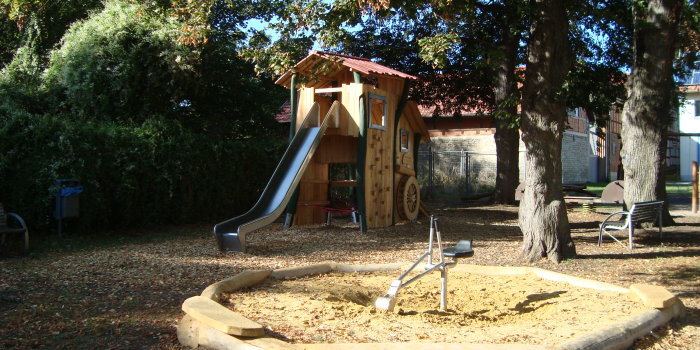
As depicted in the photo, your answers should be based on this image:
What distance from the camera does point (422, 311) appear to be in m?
5.76

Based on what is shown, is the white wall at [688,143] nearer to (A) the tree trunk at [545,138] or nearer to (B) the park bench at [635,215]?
(B) the park bench at [635,215]

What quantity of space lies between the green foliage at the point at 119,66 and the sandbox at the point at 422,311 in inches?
346

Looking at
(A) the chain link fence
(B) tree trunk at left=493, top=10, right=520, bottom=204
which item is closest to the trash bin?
(B) tree trunk at left=493, top=10, right=520, bottom=204

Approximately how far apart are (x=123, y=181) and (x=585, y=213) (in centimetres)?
1210

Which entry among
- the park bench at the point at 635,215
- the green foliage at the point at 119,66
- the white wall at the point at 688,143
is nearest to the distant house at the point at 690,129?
the white wall at the point at 688,143

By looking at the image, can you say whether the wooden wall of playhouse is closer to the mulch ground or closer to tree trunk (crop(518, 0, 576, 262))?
the mulch ground

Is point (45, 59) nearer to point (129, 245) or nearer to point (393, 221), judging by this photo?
point (129, 245)

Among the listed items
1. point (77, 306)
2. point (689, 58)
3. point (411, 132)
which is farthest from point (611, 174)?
point (77, 306)

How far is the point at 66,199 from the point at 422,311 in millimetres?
7149

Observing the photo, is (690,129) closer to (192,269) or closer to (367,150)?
(367,150)

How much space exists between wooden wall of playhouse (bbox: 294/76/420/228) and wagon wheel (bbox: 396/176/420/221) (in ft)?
0.70

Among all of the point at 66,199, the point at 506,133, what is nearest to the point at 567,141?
the point at 506,133

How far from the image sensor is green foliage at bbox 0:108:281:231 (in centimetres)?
1028

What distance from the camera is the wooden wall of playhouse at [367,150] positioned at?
1240 centimetres
